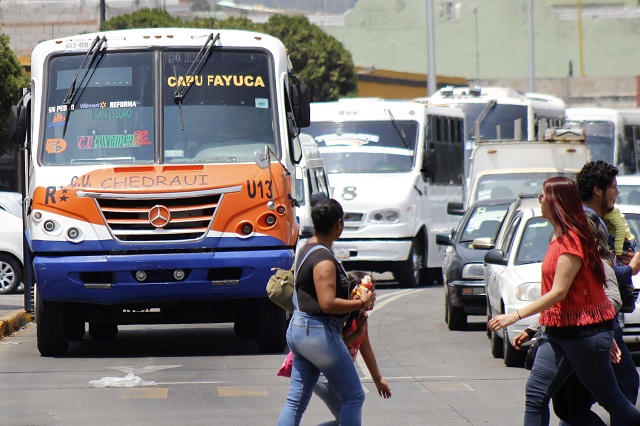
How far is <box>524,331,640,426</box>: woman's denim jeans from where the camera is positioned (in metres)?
7.14

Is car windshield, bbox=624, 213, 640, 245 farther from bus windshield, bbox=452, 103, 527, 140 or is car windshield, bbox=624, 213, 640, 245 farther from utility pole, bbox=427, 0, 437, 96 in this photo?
utility pole, bbox=427, 0, 437, 96

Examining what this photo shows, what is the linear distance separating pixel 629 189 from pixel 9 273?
1035cm

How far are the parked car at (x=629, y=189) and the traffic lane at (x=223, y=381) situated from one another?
6986 mm

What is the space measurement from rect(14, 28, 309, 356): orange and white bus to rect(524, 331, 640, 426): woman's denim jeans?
5.85 metres

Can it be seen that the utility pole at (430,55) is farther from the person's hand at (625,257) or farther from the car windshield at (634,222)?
the person's hand at (625,257)

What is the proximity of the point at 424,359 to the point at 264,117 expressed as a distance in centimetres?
283

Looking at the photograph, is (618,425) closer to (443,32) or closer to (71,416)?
(71,416)

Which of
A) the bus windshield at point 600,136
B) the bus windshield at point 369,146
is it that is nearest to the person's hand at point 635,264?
the bus windshield at point 369,146

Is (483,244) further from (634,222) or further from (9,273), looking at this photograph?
(9,273)

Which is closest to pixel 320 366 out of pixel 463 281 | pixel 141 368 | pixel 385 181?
pixel 141 368

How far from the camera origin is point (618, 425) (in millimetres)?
7395

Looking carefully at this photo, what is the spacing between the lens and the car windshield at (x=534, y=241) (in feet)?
43.4

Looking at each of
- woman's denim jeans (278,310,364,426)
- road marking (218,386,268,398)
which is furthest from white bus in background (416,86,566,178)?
woman's denim jeans (278,310,364,426)

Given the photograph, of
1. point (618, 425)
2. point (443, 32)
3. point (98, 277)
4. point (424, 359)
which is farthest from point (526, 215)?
point (443, 32)
